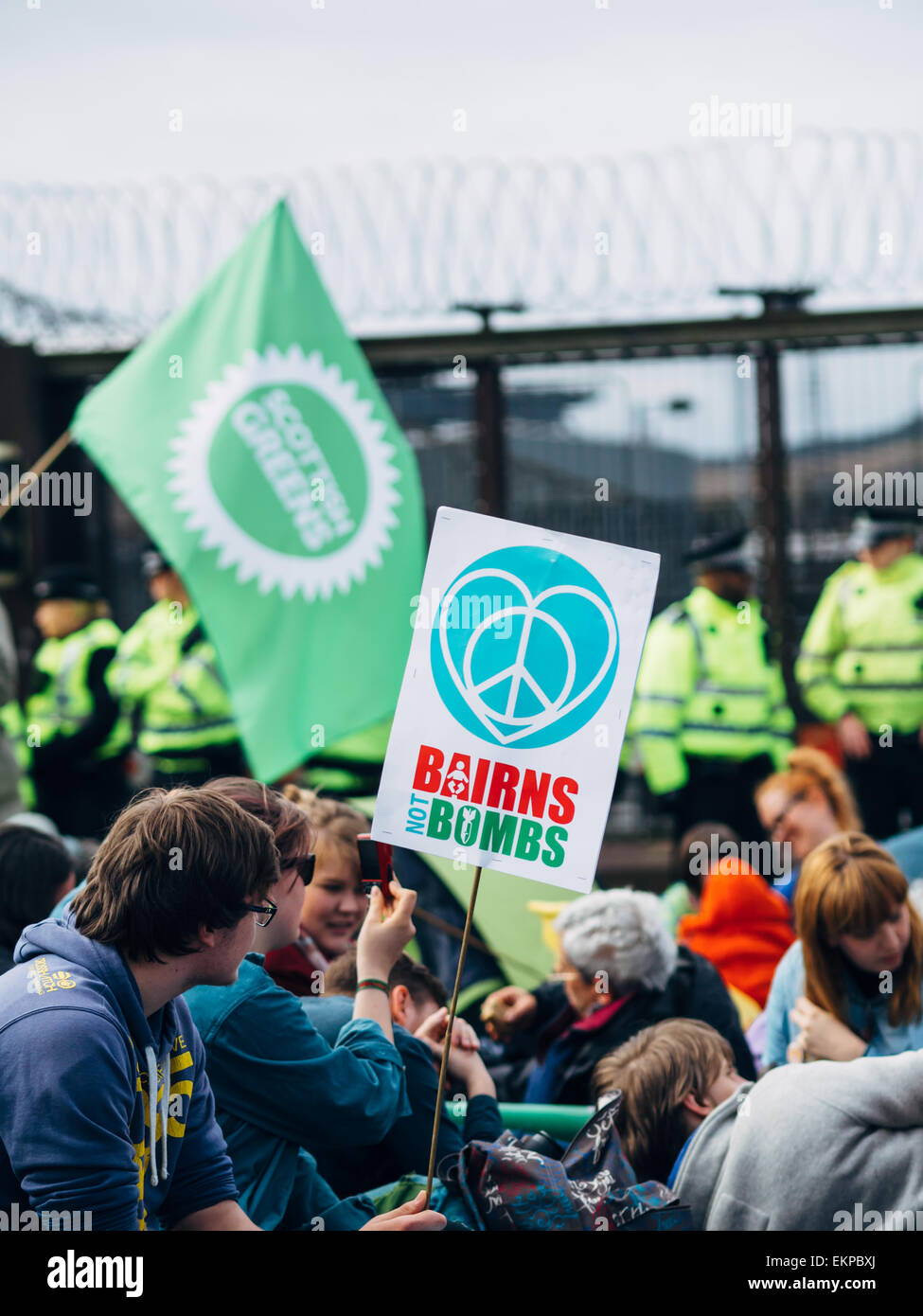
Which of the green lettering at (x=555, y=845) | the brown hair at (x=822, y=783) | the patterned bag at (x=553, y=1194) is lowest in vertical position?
the patterned bag at (x=553, y=1194)

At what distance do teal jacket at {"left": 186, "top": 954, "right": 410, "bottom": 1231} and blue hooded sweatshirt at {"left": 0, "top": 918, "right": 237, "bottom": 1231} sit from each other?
0.35 m

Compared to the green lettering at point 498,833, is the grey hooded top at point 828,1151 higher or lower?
lower

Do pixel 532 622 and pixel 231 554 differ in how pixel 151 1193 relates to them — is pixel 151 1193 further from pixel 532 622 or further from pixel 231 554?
pixel 231 554

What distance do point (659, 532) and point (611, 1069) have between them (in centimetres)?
477

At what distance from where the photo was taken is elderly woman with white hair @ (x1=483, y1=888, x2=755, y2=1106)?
12.0 ft

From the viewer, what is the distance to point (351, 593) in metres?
5.39

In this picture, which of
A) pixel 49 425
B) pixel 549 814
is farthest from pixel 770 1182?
pixel 49 425

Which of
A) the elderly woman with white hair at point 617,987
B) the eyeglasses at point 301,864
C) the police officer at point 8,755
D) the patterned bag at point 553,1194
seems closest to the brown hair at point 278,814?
the eyeglasses at point 301,864

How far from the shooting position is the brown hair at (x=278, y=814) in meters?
2.73

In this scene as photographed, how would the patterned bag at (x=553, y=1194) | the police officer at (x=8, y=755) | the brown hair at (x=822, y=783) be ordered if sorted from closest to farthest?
the patterned bag at (x=553, y=1194) → the brown hair at (x=822, y=783) → the police officer at (x=8, y=755)

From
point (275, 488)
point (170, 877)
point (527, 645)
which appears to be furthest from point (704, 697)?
point (170, 877)

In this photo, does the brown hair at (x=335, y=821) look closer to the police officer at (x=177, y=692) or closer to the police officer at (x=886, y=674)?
the police officer at (x=177, y=692)

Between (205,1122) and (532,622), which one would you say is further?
(532,622)

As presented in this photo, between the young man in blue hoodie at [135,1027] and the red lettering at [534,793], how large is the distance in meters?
0.51
